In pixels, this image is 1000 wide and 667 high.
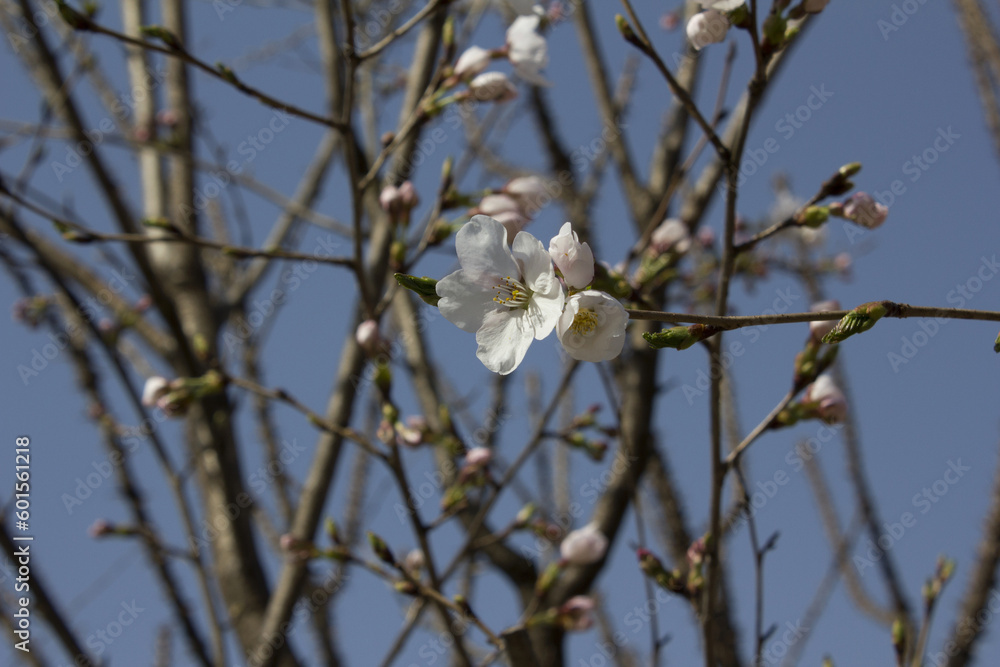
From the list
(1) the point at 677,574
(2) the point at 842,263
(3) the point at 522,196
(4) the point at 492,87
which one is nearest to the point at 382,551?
(1) the point at 677,574

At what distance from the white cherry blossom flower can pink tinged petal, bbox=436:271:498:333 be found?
0.11 meters

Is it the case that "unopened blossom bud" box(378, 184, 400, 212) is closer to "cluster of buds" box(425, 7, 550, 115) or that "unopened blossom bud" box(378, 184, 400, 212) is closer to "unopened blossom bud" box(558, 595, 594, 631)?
"cluster of buds" box(425, 7, 550, 115)

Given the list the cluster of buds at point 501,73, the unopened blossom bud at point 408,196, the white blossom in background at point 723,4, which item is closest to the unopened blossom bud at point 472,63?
the cluster of buds at point 501,73

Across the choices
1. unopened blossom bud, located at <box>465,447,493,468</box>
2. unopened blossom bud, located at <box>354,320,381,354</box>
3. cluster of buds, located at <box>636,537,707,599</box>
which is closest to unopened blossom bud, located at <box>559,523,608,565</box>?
unopened blossom bud, located at <box>465,447,493,468</box>

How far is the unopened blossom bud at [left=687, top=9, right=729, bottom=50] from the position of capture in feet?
3.77

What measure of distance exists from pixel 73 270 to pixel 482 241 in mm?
2661

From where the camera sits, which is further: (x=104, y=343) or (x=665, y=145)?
(x=665, y=145)

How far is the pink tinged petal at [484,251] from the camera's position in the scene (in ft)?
2.89

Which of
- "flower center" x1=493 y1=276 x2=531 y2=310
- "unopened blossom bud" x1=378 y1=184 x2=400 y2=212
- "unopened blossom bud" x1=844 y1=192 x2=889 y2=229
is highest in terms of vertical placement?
"unopened blossom bud" x1=378 y1=184 x2=400 y2=212

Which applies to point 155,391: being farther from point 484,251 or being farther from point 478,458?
point 484,251

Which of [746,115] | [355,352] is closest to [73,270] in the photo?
[355,352]

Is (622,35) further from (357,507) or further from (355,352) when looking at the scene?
(357,507)

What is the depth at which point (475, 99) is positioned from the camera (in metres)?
1.59

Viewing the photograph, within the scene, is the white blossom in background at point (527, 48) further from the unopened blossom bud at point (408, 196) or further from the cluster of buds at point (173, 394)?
the cluster of buds at point (173, 394)
